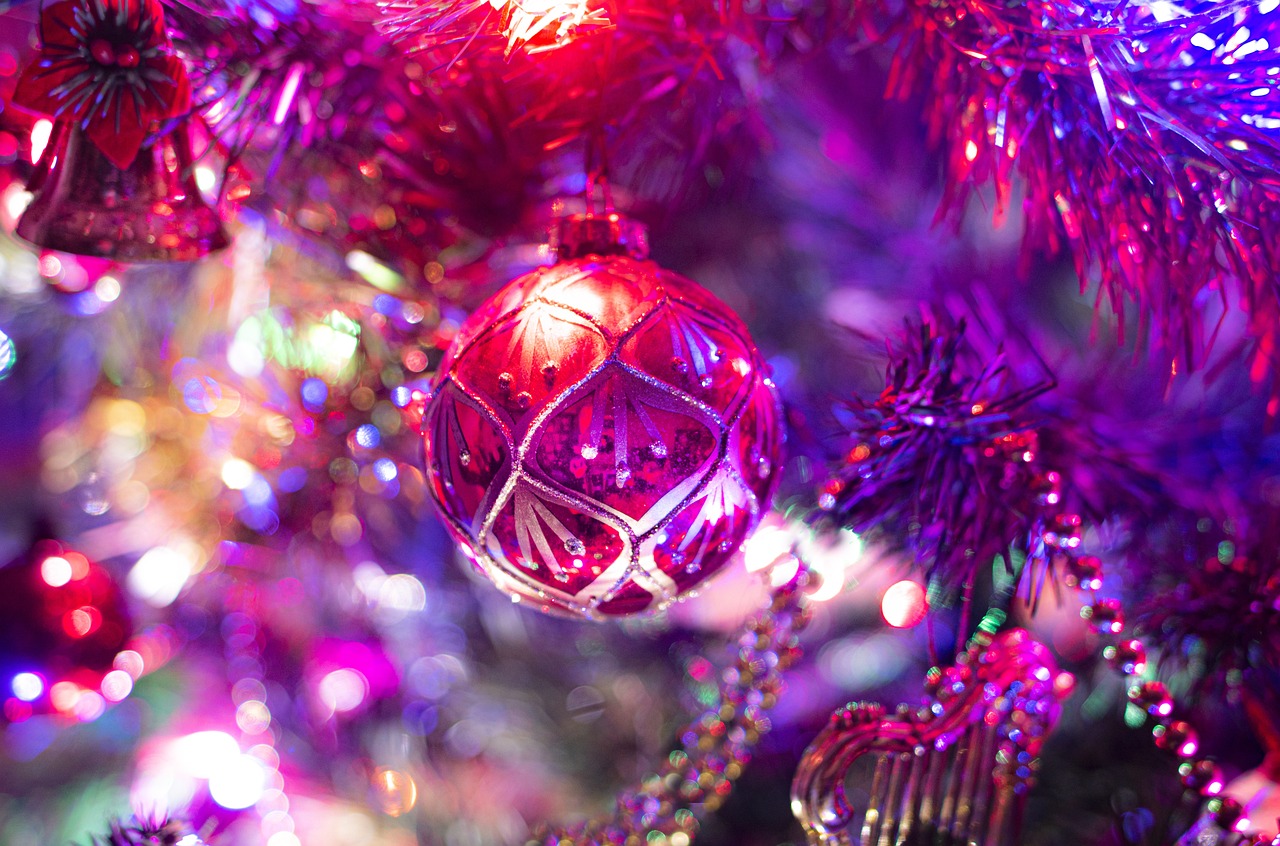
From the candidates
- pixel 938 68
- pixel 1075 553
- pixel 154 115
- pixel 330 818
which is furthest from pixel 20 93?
pixel 330 818

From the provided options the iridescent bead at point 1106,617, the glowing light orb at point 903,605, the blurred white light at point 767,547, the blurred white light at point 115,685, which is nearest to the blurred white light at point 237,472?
the blurred white light at point 115,685

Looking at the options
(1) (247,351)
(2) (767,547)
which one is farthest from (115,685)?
(2) (767,547)

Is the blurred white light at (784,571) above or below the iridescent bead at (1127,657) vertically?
below

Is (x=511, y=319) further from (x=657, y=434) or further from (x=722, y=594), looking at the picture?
(x=722, y=594)

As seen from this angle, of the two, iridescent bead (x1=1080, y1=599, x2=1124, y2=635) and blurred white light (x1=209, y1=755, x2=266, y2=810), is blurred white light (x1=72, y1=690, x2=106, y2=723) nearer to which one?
blurred white light (x1=209, y1=755, x2=266, y2=810)

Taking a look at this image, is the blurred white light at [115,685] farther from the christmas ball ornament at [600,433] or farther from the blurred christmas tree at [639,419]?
the christmas ball ornament at [600,433]

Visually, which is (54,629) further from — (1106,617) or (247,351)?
(1106,617)
